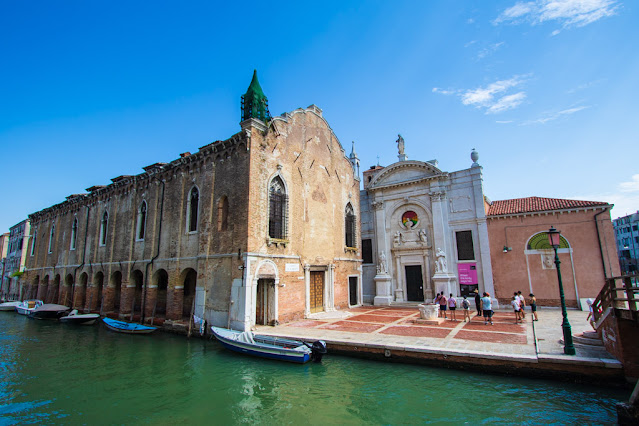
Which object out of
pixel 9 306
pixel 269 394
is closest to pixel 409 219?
pixel 269 394

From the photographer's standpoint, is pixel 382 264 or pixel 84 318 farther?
pixel 382 264

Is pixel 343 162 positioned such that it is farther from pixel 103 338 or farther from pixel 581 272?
pixel 103 338

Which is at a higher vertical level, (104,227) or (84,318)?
(104,227)

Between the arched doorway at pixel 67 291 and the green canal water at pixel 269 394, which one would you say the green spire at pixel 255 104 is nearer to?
the green canal water at pixel 269 394

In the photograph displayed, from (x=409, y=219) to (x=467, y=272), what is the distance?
5.22 metres

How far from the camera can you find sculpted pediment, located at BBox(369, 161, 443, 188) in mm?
23188

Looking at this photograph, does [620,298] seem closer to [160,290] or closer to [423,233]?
[423,233]

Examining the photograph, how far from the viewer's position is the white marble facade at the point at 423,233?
21188 mm

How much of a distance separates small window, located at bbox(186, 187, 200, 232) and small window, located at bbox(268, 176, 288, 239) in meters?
4.32

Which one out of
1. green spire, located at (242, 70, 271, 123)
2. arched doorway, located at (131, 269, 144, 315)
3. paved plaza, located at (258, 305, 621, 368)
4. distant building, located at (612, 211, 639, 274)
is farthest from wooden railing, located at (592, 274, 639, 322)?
distant building, located at (612, 211, 639, 274)

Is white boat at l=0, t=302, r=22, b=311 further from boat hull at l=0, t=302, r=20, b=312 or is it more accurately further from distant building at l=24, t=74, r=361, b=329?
distant building at l=24, t=74, r=361, b=329

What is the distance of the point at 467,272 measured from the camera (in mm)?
21141

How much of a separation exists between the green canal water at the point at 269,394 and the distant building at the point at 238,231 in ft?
13.3

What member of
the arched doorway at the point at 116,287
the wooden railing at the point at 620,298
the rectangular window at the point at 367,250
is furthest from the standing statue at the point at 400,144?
the arched doorway at the point at 116,287
